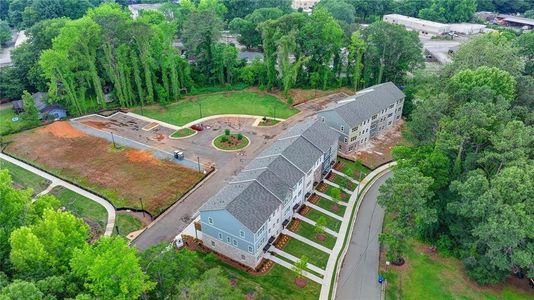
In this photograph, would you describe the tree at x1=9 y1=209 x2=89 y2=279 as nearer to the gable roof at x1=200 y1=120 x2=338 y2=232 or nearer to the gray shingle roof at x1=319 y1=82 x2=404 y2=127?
the gable roof at x1=200 y1=120 x2=338 y2=232

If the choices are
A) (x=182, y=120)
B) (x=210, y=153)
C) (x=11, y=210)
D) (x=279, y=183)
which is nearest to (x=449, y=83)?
(x=279, y=183)

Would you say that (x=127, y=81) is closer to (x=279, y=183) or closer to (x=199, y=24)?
(x=199, y=24)

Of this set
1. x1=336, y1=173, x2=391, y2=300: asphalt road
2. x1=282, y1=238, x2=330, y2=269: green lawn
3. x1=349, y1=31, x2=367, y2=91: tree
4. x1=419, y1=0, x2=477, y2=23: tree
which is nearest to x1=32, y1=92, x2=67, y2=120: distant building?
x1=282, y1=238, x2=330, y2=269: green lawn

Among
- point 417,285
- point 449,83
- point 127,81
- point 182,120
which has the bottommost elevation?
point 417,285

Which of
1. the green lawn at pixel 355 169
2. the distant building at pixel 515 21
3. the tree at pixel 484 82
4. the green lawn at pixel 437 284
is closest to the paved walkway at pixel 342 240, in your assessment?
the green lawn at pixel 355 169

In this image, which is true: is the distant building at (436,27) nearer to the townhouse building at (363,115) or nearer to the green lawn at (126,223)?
the townhouse building at (363,115)

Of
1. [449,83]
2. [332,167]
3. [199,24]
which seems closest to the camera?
[449,83]
